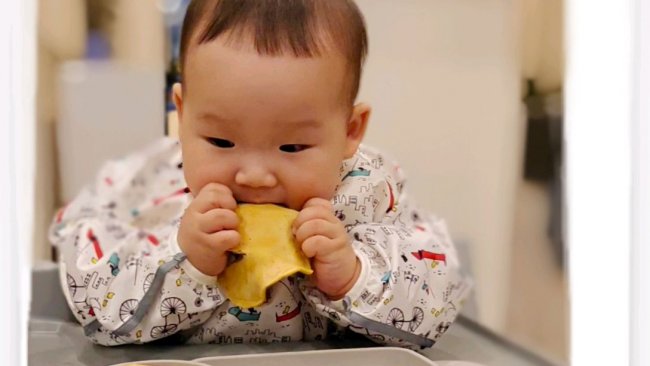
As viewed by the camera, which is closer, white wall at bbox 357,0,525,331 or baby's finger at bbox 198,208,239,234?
baby's finger at bbox 198,208,239,234

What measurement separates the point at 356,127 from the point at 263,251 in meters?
0.13

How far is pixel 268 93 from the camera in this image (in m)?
0.51

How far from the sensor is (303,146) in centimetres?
54

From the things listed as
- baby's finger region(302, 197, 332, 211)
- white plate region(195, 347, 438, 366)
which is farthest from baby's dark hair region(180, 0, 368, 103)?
white plate region(195, 347, 438, 366)

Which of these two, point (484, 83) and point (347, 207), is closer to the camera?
point (347, 207)

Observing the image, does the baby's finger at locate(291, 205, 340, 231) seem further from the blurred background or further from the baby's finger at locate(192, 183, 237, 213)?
the blurred background

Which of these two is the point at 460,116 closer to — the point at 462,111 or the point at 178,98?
the point at 462,111

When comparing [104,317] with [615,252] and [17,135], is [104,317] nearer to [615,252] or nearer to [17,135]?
[17,135]

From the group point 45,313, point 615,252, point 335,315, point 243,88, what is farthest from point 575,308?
point 45,313

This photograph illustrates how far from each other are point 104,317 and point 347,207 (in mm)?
214

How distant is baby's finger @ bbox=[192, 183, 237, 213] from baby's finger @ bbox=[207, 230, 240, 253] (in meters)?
0.02

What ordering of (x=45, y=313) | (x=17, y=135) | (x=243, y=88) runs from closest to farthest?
1. (x=243, y=88)
2. (x=17, y=135)
3. (x=45, y=313)

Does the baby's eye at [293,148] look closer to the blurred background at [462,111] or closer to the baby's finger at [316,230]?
the baby's finger at [316,230]

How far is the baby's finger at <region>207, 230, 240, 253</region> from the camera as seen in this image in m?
0.53
